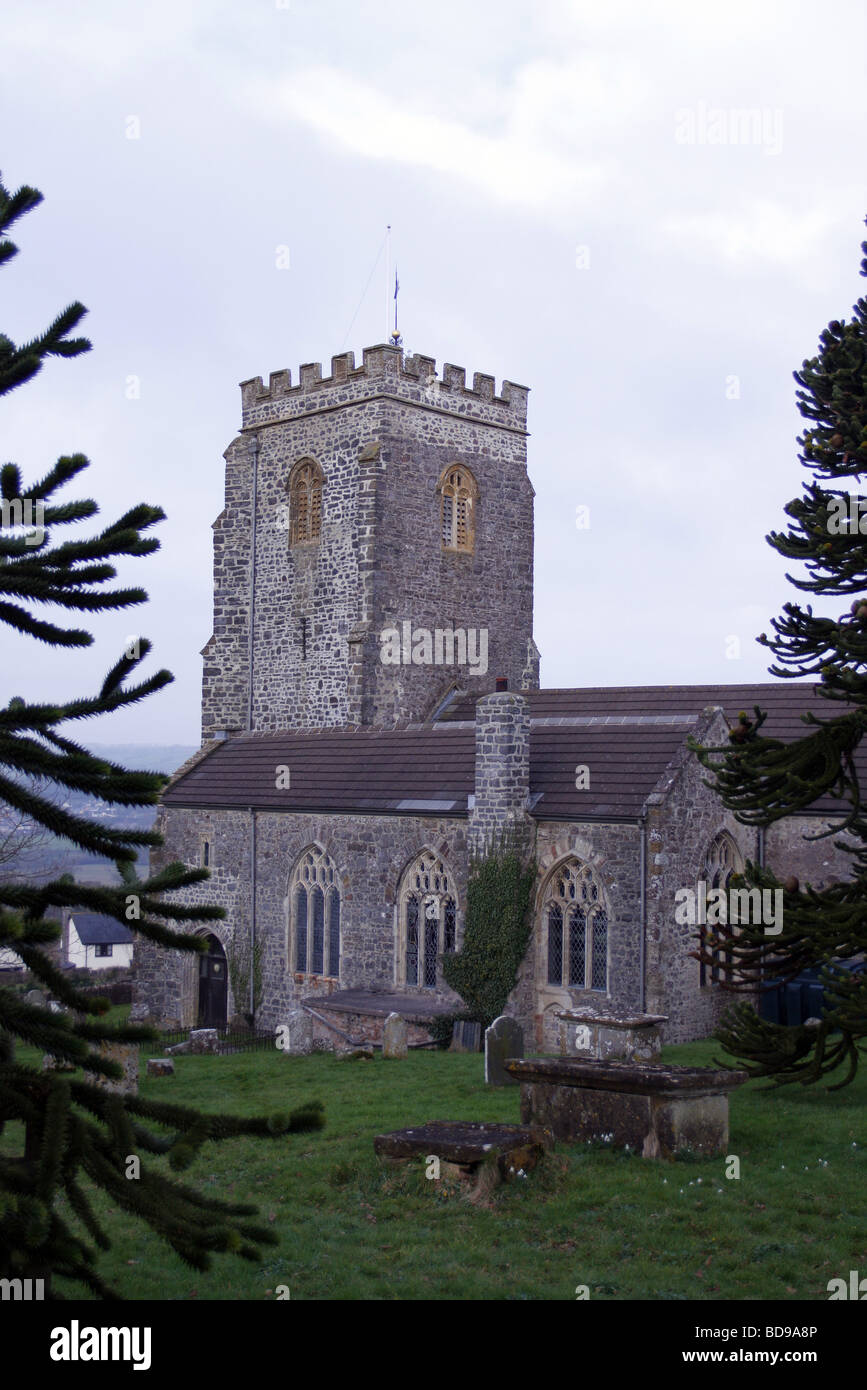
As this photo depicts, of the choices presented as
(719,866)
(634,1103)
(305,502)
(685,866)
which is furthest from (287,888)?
(634,1103)

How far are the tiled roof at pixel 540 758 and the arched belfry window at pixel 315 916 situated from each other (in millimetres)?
1345

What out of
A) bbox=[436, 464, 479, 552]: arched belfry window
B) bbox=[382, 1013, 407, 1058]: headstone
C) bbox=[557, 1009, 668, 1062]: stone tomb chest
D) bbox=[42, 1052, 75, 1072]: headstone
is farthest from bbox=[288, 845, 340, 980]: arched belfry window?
bbox=[436, 464, 479, 552]: arched belfry window

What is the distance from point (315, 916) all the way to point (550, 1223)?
646 inches

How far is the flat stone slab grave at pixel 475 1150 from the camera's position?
430 inches

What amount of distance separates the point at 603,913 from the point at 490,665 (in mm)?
14524

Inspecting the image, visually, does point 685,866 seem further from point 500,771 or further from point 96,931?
point 96,931

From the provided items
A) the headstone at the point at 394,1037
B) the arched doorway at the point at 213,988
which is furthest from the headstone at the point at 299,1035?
the arched doorway at the point at 213,988

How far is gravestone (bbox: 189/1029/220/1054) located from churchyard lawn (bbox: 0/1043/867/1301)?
33.0 feet

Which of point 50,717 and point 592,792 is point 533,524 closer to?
point 592,792

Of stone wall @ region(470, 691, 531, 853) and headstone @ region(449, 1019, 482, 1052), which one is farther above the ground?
stone wall @ region(470, 691, 531, 853)

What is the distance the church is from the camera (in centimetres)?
2116

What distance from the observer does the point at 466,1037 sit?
2106 cm

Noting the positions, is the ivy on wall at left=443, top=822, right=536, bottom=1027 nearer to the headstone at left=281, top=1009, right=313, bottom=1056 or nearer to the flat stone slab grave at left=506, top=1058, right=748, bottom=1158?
the headstone at left=281, top=1009, right=313, bottom=1056

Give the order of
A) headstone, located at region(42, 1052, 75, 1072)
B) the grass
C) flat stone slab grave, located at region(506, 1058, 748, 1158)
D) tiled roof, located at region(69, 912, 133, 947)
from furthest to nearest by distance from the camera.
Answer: tiled roof, located at region(69, 912, 133, 947)
flat stone slab grave, located at region(506, 1058, 748, 1158)
the grass
headstone, located at region(42, 1052, 75, 1072)
